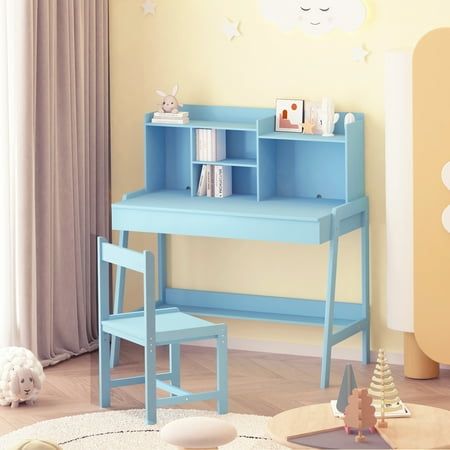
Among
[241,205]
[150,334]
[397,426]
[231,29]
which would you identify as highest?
[231,29]

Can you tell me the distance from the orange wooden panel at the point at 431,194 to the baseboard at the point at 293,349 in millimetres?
377

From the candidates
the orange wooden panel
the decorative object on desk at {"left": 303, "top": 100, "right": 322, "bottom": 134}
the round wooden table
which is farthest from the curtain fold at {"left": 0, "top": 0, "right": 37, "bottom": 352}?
the round wooden table

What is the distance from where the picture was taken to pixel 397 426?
337 centimetres

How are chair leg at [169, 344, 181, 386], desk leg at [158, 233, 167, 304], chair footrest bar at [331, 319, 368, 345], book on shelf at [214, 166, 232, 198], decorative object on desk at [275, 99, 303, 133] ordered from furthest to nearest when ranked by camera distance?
desk leg at [158, 233, 167, 304] → book on shelf at [214, 166, 232, 198] → decorative object on desk at [275, 99, 303, 133] → chair footrest bar at [331, 319, 368, 345] → chair leg at [169, 344, 181, 386]

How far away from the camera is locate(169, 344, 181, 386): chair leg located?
4.65 metres

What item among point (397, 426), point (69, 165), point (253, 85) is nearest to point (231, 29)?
point (253, 85)

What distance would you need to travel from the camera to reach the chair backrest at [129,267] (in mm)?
4219

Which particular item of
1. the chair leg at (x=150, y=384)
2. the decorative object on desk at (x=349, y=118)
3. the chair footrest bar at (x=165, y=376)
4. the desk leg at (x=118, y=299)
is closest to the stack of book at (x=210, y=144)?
the desk leg at (x=118, y=299)

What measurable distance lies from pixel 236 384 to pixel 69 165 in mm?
1215

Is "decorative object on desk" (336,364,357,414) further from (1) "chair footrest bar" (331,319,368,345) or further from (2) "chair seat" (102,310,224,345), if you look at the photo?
(1) "chair footrest bar" (331,319,368,345)

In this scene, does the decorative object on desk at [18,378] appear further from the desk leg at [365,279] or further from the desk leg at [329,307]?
the desk leg at [365,279]

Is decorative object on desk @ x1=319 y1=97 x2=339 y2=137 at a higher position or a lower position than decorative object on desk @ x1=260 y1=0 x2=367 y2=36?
lower

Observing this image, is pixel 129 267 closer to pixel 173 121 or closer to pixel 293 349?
pixel 173 121

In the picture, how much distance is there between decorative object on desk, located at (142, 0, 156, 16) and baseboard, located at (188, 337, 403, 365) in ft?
5.11
